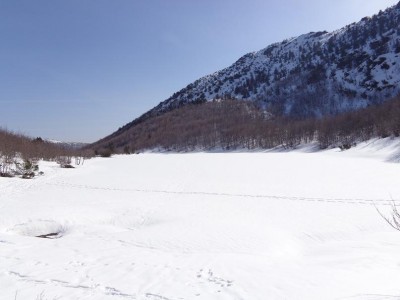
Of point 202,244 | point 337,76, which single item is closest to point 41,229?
point 202,244

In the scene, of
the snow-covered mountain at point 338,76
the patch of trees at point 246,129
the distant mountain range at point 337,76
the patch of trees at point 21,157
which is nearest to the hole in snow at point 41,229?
the patch of trees at point 21,157

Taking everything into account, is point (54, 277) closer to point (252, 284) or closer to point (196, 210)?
point (252, 284)

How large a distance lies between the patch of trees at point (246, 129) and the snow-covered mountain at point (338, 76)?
708 inches

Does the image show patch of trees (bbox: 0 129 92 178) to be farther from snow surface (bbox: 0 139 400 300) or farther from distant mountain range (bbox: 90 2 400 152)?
distant mountain range (bbox: 90 2 400 152)

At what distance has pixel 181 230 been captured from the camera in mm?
11531

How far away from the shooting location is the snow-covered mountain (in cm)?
13038

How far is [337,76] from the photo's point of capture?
144 metres

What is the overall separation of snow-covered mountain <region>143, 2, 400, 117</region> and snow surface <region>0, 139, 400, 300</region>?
122 m

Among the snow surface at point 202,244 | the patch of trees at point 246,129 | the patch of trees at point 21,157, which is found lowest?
the snow surface at point 202,244

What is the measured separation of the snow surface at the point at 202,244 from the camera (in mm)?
6672

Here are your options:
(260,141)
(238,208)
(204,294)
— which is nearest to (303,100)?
(260,141)

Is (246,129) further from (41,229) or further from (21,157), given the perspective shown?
(41,229)

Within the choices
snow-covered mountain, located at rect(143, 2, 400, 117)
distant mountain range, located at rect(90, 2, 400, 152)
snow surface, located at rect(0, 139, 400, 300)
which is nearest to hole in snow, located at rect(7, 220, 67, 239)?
snow surface, located at rect(0, 139, 400, 300)

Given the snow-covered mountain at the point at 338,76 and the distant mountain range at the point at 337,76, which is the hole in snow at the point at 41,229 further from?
the snow-covered mountain at the point at 338,76
